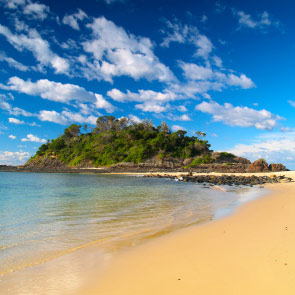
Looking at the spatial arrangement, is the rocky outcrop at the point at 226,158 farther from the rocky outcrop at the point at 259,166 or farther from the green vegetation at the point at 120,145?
the rocky outcrop at the point at 259,166

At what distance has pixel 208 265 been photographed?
4090 mm

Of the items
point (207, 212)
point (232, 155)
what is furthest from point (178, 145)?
point (207, 212)

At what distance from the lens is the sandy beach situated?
10.8 ft

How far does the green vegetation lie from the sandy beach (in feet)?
208

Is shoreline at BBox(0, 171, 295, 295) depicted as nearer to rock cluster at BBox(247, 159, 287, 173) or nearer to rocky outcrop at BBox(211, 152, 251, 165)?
rock cluster at BBox(247, 159, 287, 173)

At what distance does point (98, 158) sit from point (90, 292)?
3048 inches

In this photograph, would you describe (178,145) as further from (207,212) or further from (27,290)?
(27,290)

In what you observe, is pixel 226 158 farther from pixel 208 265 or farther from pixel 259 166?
pixel 208 265

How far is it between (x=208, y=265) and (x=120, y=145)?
79.3 meters

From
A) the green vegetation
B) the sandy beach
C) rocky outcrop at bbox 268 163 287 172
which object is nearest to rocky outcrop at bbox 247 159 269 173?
rocky outcrop at bbox 268 163 287 172

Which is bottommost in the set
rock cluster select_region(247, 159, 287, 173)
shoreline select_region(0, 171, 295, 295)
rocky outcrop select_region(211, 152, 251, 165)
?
shoreline select_region(0, 171, 295, 295)

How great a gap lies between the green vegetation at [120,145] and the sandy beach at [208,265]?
208 ft

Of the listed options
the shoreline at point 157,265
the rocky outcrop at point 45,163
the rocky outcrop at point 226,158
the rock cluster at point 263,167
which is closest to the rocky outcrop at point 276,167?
the rock cluster at point 263,167

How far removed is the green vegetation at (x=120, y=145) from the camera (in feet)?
245
